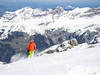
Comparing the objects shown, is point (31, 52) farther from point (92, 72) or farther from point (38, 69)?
point (92, 72)

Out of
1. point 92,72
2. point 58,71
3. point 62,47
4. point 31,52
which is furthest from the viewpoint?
point 62,47

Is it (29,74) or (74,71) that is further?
(29,74)

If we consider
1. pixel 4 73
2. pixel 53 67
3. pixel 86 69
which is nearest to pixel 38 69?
pixel 53 67

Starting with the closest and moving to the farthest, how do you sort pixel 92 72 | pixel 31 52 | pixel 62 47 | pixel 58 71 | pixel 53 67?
pixel 92 72 < pixel 58 71 < pixel 53 67 < pixel 31 52 < pixel 62 47

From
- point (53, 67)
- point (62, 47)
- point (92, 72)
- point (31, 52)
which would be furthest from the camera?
point (62, 47)

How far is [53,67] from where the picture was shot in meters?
25.3

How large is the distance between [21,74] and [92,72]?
7761 millimetres

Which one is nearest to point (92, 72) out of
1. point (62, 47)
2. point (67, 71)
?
point (67, 71)

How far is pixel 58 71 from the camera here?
23062mm

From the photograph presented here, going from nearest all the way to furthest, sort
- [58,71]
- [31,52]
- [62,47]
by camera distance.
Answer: [58,71]
[31,52]
[62,47]

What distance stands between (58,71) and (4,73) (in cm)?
693

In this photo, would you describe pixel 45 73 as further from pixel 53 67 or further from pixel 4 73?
pixel 4 73

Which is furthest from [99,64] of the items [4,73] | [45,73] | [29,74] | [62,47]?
[62,47]

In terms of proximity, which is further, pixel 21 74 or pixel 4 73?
pixel 4 73
